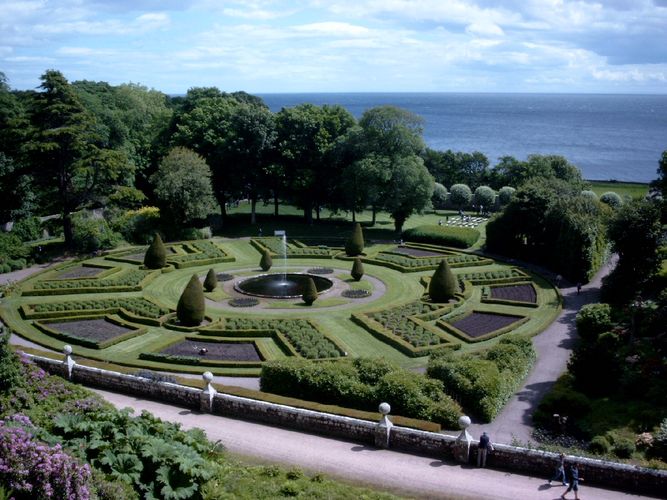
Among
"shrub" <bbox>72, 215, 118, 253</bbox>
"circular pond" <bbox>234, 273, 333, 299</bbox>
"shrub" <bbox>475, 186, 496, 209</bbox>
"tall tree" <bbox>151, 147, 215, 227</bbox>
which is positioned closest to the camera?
"circular pond" <bbox>234, 273, 333, 299</bbox>

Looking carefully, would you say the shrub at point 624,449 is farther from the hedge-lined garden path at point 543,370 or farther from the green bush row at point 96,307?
the green bush row at point 96,307

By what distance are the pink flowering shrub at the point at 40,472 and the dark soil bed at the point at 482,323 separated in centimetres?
2457

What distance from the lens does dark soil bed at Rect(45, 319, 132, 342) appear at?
113 feet

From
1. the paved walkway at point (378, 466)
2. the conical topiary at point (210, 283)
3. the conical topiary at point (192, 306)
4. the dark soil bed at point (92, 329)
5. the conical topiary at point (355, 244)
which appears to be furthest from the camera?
the conical topiary at point (355, 244)

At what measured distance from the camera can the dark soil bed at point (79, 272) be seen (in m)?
45.9

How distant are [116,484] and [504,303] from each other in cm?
3020

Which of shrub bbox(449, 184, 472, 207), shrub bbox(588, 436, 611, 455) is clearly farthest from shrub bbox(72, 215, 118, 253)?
shrub bbox(588, 436, 611, 455)

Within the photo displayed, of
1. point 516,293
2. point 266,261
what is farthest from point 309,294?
point 516,293

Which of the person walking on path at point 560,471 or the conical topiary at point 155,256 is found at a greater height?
the conical topiary at point 155,256

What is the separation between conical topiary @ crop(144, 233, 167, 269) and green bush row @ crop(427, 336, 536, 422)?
26136mm

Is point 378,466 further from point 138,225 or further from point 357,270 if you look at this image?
point 138,225

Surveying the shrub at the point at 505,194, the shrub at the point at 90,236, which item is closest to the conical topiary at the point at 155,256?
the shrub at the point at 90,236

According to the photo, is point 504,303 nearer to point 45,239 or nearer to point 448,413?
point 448,413

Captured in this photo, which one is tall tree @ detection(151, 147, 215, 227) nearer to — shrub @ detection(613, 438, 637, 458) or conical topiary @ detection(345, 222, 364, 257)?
conical topiary @ detection(345, 222, 364, 257)
